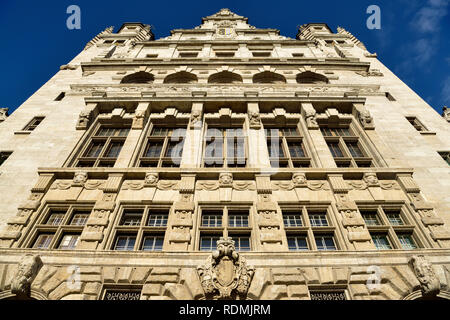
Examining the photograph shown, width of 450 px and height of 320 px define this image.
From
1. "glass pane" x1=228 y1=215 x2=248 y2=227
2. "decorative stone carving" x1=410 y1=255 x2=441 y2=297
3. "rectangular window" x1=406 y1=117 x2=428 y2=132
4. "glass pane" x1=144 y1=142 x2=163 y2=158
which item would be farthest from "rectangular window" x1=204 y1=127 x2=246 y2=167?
"rectangular window" x1=406 y1=117 x2=428 y2=132

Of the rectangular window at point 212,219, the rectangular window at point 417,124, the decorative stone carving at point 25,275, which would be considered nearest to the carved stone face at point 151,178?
the rectangular window at point 212,219

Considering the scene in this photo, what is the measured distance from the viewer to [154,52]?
31609 millimetres

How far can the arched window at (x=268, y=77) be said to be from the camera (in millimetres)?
25259

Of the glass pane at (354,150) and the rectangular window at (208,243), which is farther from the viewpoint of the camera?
the glass pane at (354,150)

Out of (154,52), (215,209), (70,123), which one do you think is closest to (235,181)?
(215,209)

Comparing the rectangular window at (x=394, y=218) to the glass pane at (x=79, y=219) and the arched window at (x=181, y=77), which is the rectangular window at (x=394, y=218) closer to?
the glass pane at (x=79, y=219)

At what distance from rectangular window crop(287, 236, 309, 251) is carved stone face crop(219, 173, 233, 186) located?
3.79m

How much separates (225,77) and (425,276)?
21.1 metres

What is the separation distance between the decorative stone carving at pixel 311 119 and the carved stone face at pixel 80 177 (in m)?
13.1

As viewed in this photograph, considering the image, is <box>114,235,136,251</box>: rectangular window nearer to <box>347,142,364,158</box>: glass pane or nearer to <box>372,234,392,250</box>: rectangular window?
<box>372,234,392,250</box>: rectangular window

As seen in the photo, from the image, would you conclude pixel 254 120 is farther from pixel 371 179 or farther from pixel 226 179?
pixel 371 179

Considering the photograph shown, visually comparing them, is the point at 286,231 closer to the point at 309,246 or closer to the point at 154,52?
the point at 309,246

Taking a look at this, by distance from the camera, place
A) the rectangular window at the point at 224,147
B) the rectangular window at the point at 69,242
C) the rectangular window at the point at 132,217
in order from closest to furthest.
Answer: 1. the rectangular window at the point at 69,242
2. the rectangular window at the point at 132,217
3. the rectangular window at the point at 224,147

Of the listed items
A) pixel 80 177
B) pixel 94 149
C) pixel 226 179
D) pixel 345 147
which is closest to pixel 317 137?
pixel 345 147
